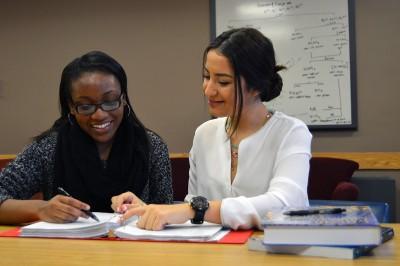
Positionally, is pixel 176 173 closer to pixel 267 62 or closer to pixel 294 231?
pixel 267 62

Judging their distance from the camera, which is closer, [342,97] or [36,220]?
[36,220]

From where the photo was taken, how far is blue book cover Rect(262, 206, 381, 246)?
1175 mm

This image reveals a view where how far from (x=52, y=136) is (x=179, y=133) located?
1956 mm

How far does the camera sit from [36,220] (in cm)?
175

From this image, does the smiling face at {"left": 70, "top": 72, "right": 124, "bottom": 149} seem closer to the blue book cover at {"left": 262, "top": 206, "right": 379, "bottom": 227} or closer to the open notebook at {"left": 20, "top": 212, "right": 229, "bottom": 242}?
the open notebook at {"left": 20, "top": 212, "right": 229, "bottom": 242}

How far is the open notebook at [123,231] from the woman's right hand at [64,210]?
0.02 meters

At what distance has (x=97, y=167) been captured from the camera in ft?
6.79

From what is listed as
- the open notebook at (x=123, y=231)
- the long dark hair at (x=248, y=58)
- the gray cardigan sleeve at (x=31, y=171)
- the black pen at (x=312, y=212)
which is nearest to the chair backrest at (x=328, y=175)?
the long dark hair at (x=248, y=58)

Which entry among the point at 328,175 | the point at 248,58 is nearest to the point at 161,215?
the point at 248,58

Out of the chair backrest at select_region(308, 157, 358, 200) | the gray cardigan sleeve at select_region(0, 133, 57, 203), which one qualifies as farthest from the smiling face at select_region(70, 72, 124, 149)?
the chair backrest at select_region(308, 157, 358, 200)

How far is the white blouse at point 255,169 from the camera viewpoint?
153cm

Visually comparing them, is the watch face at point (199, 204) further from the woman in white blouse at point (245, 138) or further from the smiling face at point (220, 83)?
the smiling face at point (220, 83)

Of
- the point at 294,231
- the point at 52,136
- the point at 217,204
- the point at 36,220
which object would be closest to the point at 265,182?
the point at 217,204

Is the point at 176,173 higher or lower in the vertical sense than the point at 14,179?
lower
